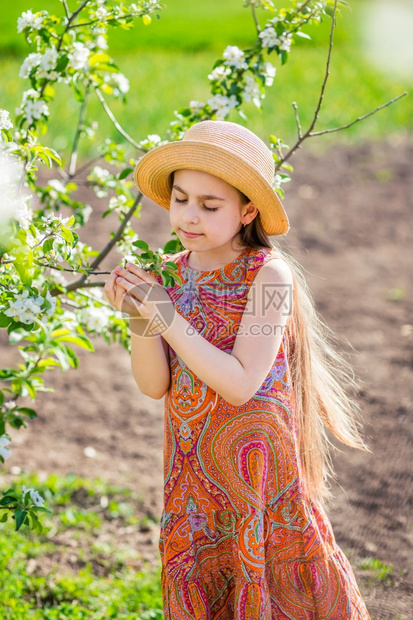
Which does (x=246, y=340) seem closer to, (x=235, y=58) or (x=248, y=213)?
(x=248, y=213)

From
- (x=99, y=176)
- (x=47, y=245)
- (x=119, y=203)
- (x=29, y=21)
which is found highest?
(x=29, y=21)

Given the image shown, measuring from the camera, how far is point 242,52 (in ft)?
8.17

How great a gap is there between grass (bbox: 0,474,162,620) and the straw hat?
1.55 m

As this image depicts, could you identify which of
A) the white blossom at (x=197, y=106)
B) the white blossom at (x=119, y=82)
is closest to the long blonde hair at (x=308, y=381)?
the white blossom at (x=197, y=106)

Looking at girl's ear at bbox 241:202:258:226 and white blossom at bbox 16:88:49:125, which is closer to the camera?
girl's ear at bbox 241:202:258:226

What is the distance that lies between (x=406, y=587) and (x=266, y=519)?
1.07 m

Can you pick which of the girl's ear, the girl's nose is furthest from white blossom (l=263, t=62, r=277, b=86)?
the girl's nose

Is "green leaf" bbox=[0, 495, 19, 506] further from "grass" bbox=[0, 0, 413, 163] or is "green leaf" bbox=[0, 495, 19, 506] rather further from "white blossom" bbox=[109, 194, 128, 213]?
"grass" bbox=[0, 0, 413, 163]

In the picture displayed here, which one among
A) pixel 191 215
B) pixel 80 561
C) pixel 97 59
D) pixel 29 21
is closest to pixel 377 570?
pixel 80 561

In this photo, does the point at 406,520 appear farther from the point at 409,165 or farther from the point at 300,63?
the point at 300,63

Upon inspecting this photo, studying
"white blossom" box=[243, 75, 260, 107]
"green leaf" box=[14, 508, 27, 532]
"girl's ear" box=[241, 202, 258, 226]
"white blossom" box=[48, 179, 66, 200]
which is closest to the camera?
"girl's ear" box=[241, 202, 258, 226]

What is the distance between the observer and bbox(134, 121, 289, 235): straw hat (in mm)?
1799

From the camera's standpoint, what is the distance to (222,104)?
8.09ft

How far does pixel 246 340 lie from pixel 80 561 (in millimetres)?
1644
